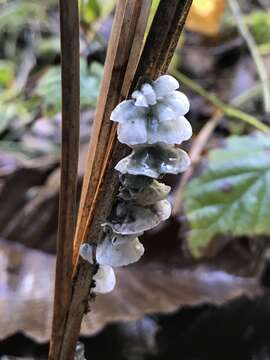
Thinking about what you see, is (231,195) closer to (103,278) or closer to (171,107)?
(103,278)

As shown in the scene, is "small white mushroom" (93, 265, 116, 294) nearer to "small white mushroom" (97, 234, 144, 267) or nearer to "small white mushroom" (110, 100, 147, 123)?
"small white mushroom" (97, 234, 144, 267)

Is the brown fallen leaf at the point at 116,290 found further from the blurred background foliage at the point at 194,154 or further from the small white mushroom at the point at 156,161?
the small white mushroom at the point at 156,161

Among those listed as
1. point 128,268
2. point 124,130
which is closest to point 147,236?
point 128,268

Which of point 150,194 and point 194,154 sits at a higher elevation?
point 194,154

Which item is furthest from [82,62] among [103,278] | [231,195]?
[103,278]

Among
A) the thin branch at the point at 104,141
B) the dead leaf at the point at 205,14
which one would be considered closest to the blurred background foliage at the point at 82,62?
the dead leaf at the point at 205,14

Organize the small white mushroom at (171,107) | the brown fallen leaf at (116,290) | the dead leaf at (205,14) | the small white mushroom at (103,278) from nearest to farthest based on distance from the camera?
1. the small white mushroom at (171,107)
2. the small white mushroom at (103,278)
3. the brown fallen leaf at (116,290)
4. the dead leaf at (205,14)
